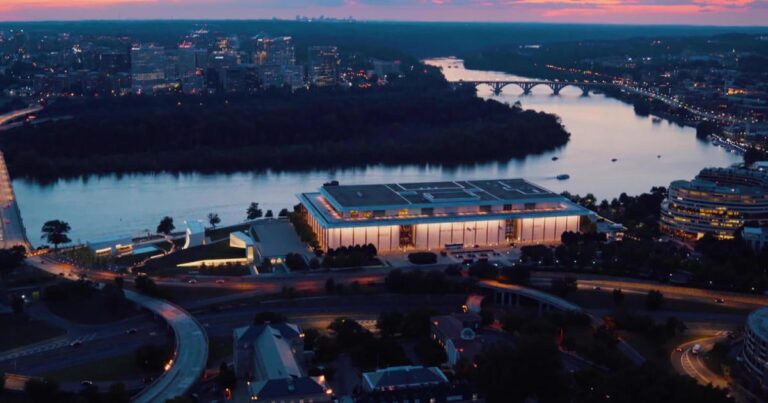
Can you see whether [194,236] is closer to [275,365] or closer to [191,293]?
[191,293]

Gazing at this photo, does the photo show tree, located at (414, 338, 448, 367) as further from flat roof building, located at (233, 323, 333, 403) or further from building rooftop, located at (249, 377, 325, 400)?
building rooftop, located at (249, 377, 325, 400)

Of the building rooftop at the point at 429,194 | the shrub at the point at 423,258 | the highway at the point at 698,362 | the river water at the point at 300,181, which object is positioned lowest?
the river water at the point at 300,181

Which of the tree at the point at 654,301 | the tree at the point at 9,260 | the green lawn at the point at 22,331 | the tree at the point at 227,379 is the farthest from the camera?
the tree at the point at 9,260

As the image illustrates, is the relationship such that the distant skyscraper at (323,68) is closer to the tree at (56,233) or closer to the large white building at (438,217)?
the large white building at (438,217)

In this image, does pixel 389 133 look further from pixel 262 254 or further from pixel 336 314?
pixel 336 314

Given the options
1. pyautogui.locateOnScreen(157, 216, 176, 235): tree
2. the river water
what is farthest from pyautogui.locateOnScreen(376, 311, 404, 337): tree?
the river water

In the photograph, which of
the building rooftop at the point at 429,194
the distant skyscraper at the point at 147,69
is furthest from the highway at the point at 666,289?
the distant skyscraper at the point at 147,69
